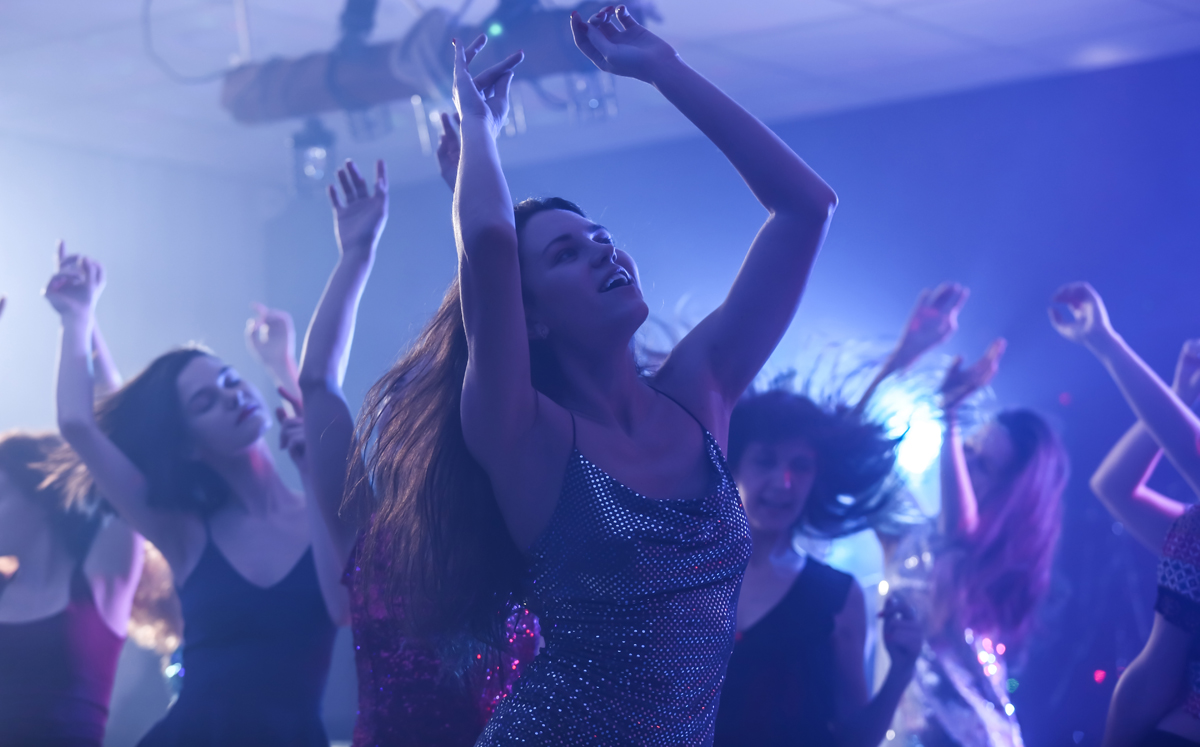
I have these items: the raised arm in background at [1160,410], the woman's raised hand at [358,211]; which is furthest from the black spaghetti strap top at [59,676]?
the raised arm in background at [1160,410]

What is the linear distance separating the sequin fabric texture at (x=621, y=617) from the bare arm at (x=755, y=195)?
23 centimetres

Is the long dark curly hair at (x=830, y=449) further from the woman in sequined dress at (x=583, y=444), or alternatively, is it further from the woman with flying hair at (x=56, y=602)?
the woman with flying hair at (x=56, y=602)

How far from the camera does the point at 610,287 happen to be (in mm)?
958

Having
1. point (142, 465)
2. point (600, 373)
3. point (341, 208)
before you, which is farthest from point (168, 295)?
point (600, 373)

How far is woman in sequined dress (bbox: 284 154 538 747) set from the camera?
134cm

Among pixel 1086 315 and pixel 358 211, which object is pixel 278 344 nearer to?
pixel 358 211

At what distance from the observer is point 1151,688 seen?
1373 mm

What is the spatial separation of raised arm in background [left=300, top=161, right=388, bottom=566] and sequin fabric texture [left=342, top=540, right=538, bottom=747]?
0.50 feet

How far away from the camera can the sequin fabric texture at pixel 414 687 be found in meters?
1.33

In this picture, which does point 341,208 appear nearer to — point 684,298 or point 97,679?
point 97,679

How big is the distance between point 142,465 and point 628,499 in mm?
1582

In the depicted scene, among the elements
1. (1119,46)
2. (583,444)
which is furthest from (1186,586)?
(1119,46)

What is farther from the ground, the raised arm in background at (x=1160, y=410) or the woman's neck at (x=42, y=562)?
the raised arm in background at (x=1160, y=410)

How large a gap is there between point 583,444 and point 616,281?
18 cm
